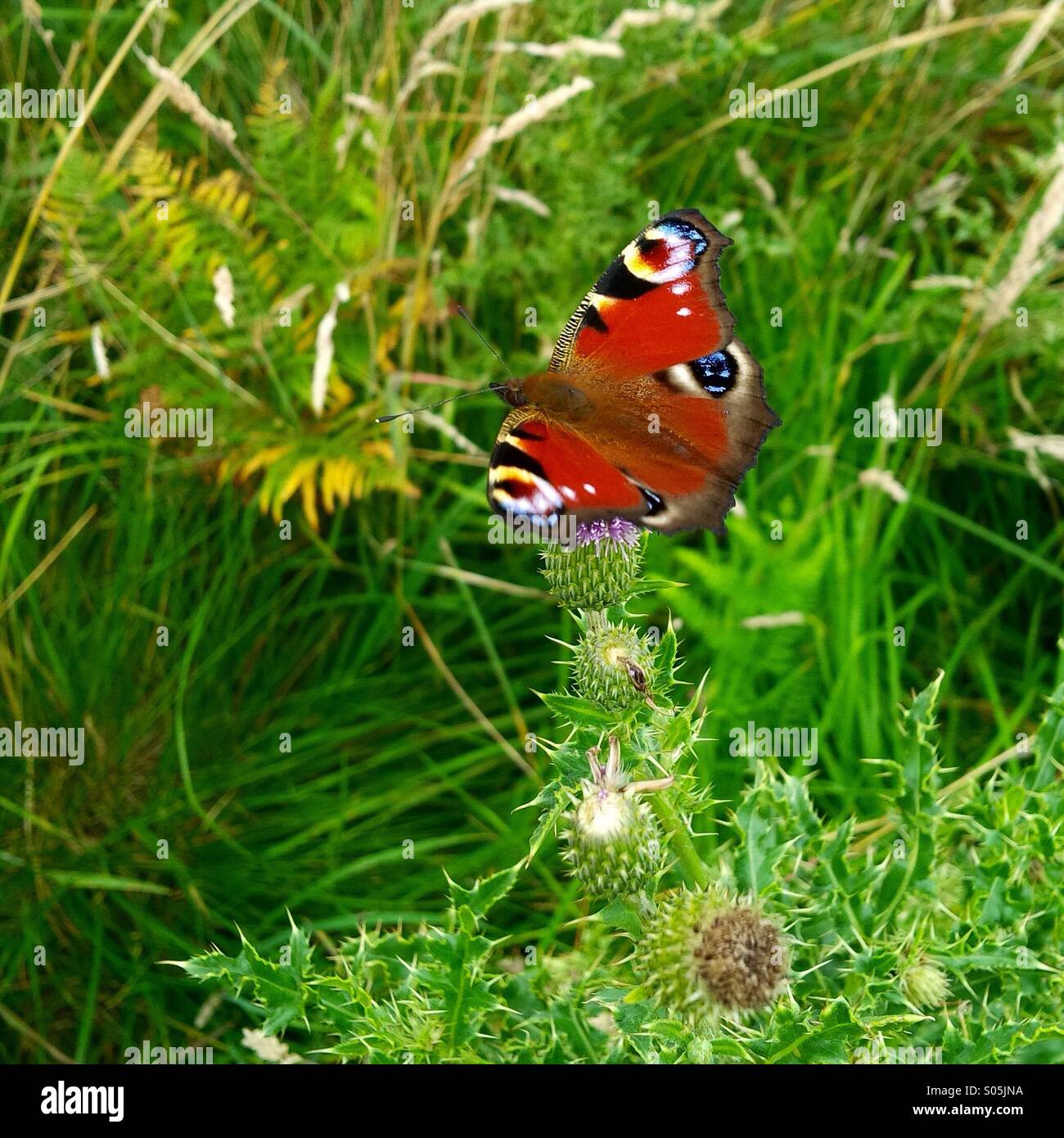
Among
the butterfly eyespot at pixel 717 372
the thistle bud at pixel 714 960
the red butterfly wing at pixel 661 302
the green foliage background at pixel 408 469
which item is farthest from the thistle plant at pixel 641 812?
the green foliage background at pixel 408 469

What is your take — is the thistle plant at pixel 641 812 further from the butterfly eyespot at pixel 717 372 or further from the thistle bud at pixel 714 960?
the butterfly eyespot at pixel 717 372

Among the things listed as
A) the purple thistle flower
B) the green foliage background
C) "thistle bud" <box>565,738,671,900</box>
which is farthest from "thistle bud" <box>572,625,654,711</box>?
the green foliage background

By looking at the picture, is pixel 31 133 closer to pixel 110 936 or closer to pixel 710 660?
pixel 110 936

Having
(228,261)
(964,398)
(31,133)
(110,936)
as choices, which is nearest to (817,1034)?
(110,936)

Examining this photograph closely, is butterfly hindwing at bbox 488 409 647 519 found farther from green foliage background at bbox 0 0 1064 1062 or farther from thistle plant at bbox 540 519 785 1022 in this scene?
green foliage background at bbox 0 0 1064 1062

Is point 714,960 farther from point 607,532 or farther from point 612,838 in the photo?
point 607,532
